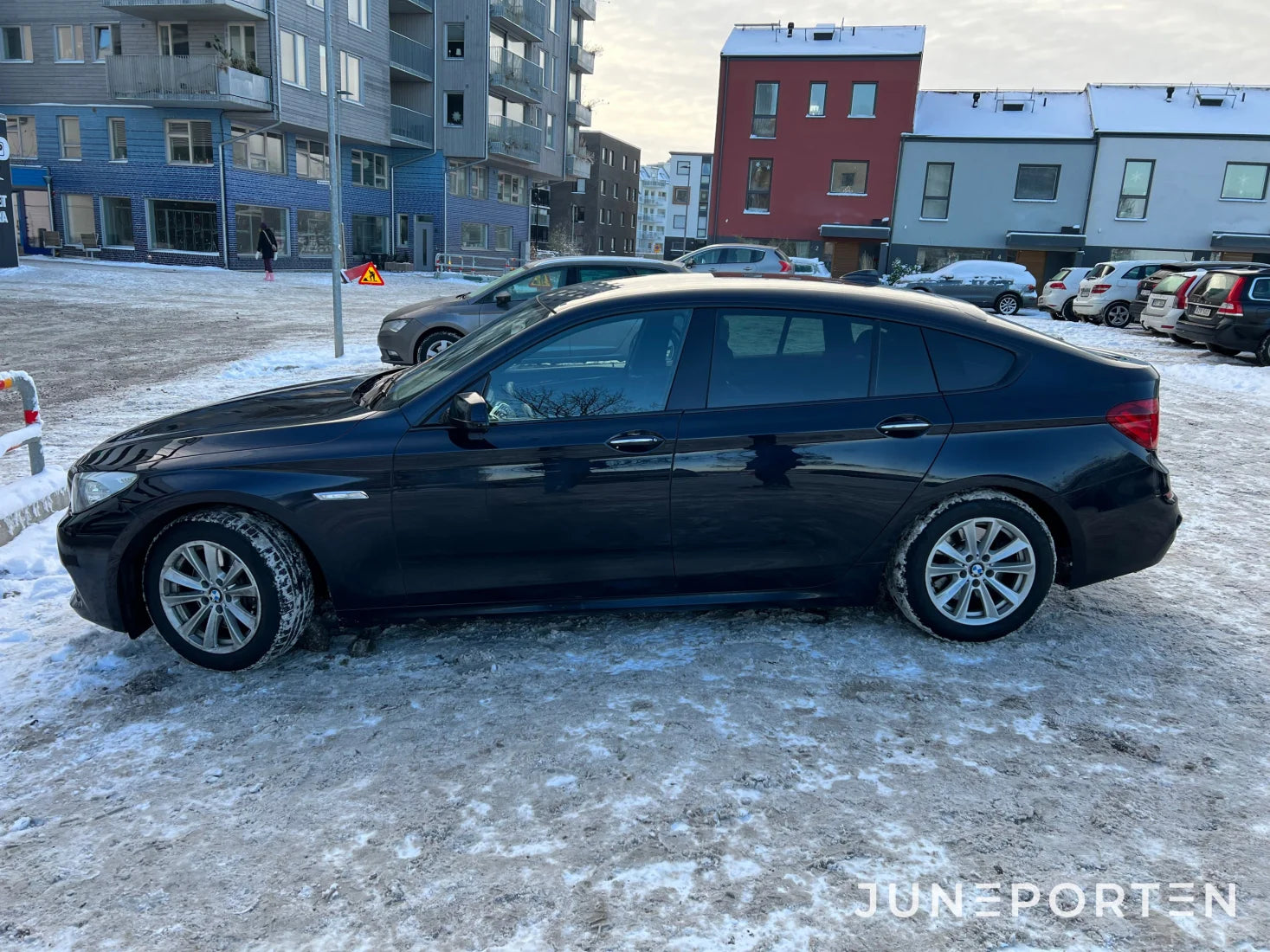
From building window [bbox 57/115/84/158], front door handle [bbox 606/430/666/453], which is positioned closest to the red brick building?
building window [bbox 57/115/84/158]

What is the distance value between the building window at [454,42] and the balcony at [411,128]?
3207 mm

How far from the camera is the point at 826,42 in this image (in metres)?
40.9

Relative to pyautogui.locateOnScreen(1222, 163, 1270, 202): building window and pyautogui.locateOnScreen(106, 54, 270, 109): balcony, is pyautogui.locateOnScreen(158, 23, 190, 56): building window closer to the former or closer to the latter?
pyautogui.locateOnScreen(106, 54, 270, 109): balcony

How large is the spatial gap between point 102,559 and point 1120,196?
42.5 metres

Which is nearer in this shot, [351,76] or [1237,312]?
[1237,312]

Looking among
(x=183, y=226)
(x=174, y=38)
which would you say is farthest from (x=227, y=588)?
(x=174, y=38)

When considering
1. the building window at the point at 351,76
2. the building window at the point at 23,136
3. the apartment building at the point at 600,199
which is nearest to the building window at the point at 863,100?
the building window at the point at 351,76

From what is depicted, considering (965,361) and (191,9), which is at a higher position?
(191,9)

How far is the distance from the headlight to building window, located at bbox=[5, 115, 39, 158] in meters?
40.6

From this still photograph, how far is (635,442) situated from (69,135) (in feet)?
134

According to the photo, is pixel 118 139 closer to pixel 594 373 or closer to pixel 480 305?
pixel 480 305

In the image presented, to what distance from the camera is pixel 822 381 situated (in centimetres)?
402

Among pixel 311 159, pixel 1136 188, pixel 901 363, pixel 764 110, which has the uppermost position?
pixel 764 110

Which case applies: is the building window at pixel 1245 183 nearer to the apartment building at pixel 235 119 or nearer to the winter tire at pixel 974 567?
the apartment building at pixel 235 119
